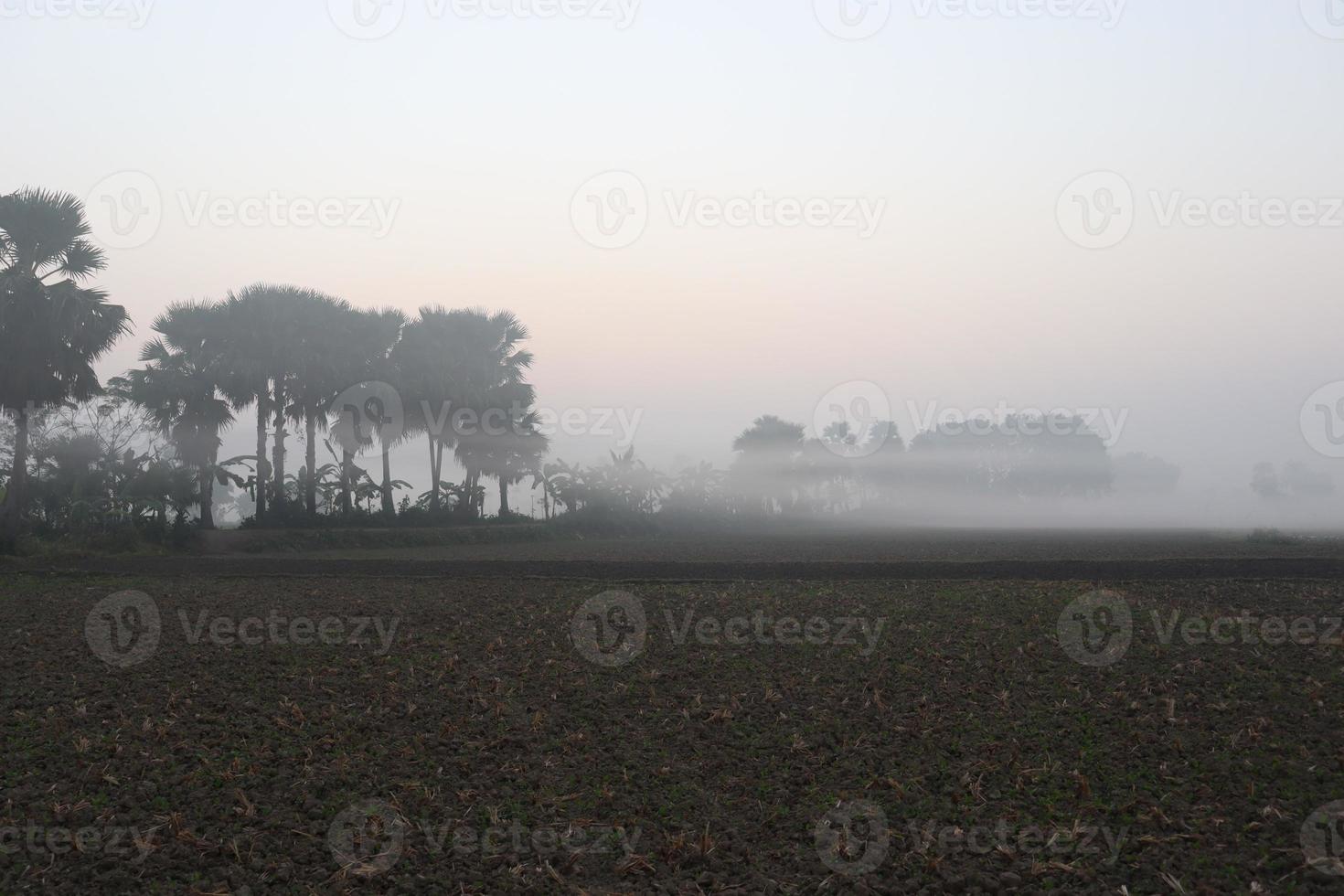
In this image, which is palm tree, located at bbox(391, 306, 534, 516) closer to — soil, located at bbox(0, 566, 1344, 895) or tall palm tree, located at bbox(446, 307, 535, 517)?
tall palm tree, located at bbox(446, 307, 535, 517)

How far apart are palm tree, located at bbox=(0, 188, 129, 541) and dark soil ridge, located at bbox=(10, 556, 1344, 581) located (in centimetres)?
548

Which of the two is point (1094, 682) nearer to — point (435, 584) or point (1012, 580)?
point (1012, 580)

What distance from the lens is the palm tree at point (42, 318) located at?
2575 cm

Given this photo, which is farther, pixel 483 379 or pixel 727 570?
pixel 483 379

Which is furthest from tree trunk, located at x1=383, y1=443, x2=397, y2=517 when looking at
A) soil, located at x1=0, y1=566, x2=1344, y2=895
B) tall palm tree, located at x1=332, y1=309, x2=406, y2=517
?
soil, located at x1=0, y1=566, x2=1344, y2=895

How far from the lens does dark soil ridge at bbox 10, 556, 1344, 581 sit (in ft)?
58.9

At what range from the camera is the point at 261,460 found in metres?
37.1

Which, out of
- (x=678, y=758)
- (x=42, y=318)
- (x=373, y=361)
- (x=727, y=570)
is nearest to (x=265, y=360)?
(x=373, y=361)

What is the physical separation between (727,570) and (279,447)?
81.1 ft

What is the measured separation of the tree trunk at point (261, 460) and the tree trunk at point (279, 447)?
387 millimetres

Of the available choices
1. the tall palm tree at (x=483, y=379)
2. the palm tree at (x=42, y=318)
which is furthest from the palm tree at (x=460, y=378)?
the palm tree at (x=42, y=318)

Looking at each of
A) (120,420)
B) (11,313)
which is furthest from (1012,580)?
(120,420)

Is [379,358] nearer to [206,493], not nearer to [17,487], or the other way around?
[206,493]

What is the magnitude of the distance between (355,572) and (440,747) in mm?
13195
